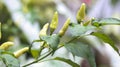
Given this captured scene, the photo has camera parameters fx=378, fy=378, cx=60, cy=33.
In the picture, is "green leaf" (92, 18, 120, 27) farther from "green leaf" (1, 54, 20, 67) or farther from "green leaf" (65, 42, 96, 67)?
"green leaf" (1, 54, 20, 67)

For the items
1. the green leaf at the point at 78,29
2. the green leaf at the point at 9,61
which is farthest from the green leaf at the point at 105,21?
the green leaf at the point at 9,61

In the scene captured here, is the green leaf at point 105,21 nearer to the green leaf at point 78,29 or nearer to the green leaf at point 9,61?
the green leaf at point 78,29

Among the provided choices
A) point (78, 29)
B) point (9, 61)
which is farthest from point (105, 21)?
point (9, 61)

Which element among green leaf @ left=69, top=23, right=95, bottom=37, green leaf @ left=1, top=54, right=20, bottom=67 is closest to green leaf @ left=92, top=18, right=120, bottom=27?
green leaf @ left=69, top=23, right=95, bottom=37

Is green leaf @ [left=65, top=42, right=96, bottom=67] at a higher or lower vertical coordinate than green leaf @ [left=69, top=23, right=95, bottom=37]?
lower

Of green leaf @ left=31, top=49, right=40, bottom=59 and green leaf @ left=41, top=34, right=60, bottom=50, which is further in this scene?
green leaf @ left=31, top=49, right=40, bottom=59

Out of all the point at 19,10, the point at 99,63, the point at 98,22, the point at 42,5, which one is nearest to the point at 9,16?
the point at 19,10

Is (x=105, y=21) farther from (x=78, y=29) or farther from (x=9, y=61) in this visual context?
(x=9, y=61)

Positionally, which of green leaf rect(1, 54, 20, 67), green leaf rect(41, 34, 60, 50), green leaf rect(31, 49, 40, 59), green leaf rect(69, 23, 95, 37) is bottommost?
green leaf rect(31, 49, 40, 59)
